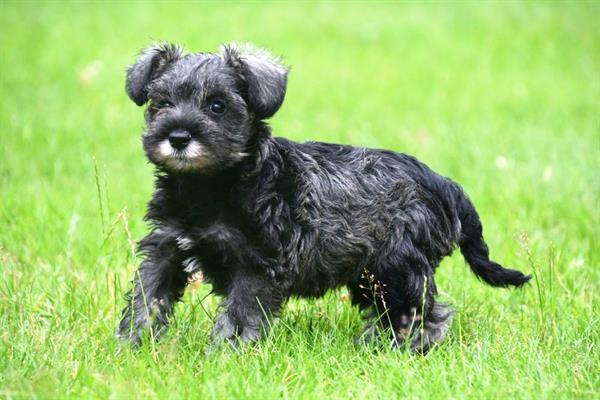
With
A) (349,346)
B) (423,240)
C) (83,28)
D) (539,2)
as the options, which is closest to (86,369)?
(349,346)

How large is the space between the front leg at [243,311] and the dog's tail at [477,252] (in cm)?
135

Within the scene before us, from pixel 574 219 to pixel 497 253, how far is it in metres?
0.97

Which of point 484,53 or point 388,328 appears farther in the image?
point 484,53

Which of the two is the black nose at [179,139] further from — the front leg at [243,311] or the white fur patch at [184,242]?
the front leg at [243,311]

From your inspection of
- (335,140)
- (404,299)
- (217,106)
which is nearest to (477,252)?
(404,299)

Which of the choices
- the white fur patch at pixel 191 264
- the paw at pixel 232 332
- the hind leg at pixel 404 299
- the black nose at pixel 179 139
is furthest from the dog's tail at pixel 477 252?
the black nose at pixel 179 139

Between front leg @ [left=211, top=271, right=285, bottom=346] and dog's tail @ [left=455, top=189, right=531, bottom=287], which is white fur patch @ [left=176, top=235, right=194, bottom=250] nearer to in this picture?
front leg @ [left=211, top=271, right=285, bottom=346]

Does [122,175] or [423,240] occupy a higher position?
[423,240]

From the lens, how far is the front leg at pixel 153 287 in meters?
4.53

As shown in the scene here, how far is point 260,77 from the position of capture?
465 cm

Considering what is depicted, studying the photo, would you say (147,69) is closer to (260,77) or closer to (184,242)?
(260,77)

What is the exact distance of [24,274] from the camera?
18.5 ft

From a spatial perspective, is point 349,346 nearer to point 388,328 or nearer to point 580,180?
point 388,328

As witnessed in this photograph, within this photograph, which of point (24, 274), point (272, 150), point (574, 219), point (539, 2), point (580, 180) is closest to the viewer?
point (272, 150)
